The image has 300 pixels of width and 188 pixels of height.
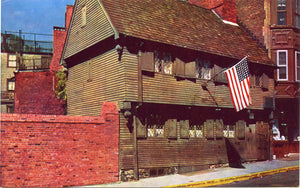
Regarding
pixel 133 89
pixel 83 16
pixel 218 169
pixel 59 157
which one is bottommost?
pixel 218 169

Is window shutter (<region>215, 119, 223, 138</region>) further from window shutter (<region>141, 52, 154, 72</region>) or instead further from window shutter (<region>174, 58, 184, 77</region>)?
window shutter (<region>141, 52, 154, 72</region>)

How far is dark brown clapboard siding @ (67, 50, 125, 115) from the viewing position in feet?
51.6

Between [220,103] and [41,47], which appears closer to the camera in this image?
[220,103]

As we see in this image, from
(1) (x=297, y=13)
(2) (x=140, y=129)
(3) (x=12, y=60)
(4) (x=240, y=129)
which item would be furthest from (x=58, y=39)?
(1) (x=297, y=13)

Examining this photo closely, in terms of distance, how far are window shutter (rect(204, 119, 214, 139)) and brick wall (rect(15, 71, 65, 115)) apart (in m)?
10.5

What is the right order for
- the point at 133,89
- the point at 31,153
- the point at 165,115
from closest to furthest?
the point at 31,153
the point at 133,89
the point at 165,115

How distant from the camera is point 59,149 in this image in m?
13.5

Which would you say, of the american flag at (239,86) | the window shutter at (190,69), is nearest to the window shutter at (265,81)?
the american flag at (239,86)

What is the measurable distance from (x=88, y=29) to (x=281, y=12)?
1315 cm

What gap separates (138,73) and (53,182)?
594 centimetres

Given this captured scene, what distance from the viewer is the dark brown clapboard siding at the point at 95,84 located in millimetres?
15719

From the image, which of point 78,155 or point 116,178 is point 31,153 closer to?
point 78,155

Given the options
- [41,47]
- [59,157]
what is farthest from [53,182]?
[41,47]

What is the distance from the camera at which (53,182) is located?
13227 mm
